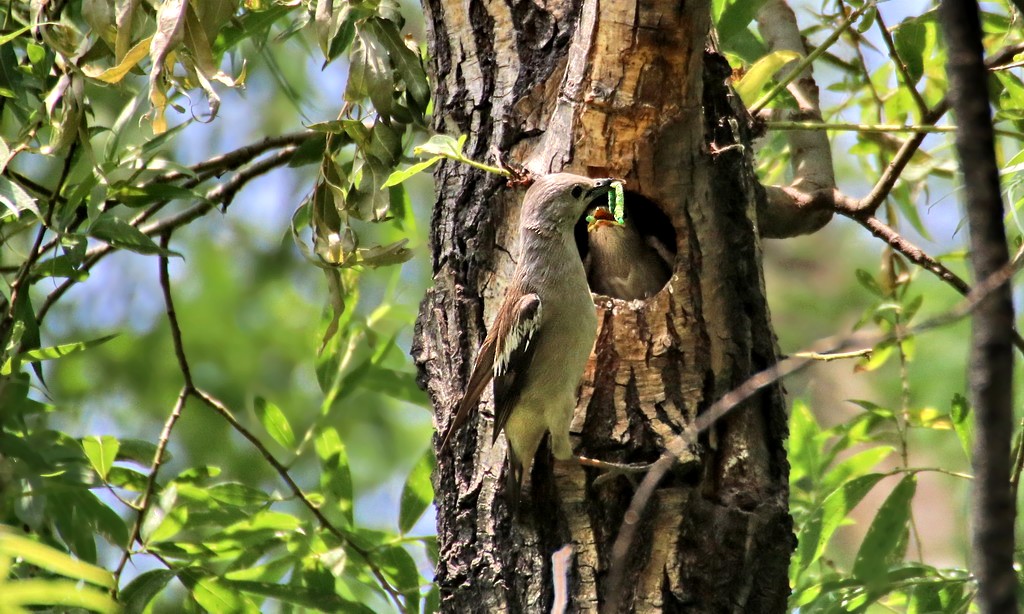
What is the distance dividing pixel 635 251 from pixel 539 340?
0.54 meters

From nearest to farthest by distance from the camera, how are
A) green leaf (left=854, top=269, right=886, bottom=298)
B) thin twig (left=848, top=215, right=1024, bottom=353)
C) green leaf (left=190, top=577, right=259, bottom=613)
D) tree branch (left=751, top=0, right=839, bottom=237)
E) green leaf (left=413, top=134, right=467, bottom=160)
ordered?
1. green leaf (left=413, top=134, right=467, bottom=160)
2. green leaf (left=190, top=577, right=259, bottom=613)
3. thin twig (left=848, top=215, right=1024, bottom=353)
4. tree branch (left=751, top=0, right=839, bottom=237)
5. green leaf (left=854, top=269, right=886, bottom=298)

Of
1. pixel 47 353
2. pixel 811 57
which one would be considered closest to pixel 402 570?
pixel 47 353

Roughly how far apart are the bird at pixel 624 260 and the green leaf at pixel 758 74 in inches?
27.5

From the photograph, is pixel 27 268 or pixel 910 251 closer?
pixel 27 268

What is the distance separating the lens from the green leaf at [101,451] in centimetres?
366

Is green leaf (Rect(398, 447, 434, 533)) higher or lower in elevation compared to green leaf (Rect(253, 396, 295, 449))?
lower

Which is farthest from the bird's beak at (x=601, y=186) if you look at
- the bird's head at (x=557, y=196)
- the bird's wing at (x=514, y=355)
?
the bird's wing at (x=514, y=355)

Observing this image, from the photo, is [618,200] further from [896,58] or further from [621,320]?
[896,58]

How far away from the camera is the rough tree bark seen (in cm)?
311

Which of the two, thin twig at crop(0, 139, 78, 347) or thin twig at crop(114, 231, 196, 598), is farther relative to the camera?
thin twig at crop(114, 231, 196, 598)

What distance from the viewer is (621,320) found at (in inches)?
135

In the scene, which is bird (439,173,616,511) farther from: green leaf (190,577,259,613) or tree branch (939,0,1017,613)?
tree branch (939,0,1017,613)

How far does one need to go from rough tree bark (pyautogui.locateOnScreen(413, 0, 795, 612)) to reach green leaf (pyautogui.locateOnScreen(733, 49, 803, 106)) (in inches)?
11.4

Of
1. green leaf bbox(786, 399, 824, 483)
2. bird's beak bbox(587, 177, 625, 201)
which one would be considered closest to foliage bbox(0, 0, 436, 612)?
bird's beak bbox(587, 177, 625, 201)
